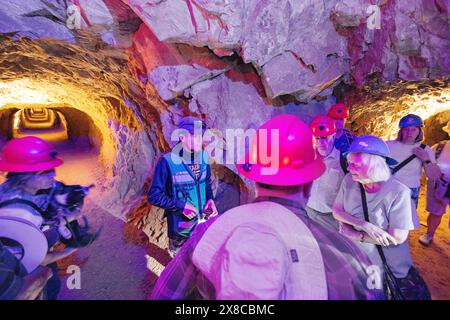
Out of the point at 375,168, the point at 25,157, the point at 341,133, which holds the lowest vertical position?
the point at 375,168

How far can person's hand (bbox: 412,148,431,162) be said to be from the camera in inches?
137

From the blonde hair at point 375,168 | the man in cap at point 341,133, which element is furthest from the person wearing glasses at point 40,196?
the man in cap at point 341,133

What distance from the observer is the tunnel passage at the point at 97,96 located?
4.41m

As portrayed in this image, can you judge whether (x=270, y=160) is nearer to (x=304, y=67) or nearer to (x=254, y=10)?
(x=254, y=10)

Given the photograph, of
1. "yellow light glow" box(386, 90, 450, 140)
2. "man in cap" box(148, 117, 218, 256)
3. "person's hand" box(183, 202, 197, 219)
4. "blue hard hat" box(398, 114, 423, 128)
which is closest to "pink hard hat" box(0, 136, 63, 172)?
"man in cap" box(148, 117, 218, 256)

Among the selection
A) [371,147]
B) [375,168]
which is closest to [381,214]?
[375,168]

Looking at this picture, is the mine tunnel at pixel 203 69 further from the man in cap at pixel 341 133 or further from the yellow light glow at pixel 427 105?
the man in cap at pixel 341 133

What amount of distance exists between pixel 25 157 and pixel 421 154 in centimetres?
480

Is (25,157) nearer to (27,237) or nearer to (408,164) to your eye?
(27,237)

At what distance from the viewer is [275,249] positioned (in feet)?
3.26

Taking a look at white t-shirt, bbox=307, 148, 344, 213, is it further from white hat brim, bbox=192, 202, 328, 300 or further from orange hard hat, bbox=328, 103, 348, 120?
white hat brim, bbox=192, 202, 328, 300

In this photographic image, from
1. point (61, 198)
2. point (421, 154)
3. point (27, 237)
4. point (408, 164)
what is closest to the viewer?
point (27, 237)
